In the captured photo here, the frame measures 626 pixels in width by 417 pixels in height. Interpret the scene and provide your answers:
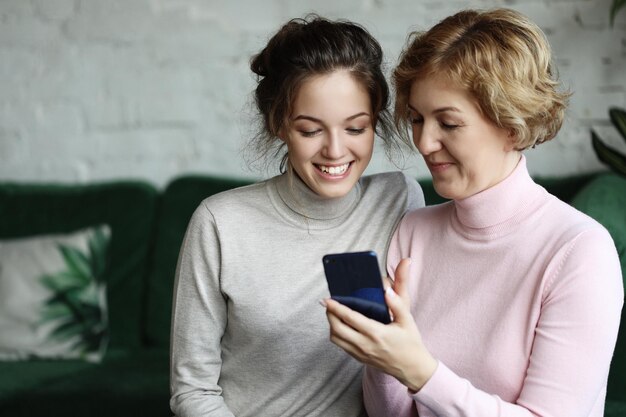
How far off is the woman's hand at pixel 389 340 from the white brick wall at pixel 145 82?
5.10 feet

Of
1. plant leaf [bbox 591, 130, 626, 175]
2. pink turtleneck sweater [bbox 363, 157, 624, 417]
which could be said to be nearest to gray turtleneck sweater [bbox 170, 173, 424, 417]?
pink turtleneck sweater [bbox 363, 157, 624, 417]

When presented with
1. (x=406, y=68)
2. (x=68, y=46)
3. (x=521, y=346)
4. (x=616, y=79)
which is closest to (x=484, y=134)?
(x=406, y=68)

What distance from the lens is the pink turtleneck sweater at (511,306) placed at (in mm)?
1291

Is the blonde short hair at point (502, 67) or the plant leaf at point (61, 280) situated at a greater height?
the blonde short hair at point (502, 67)

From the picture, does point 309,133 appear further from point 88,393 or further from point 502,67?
point 88,393

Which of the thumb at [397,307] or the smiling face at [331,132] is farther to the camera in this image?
the smiling face at [331,132]

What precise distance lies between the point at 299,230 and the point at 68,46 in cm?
180

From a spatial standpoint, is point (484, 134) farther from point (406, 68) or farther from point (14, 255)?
point (14, 255)

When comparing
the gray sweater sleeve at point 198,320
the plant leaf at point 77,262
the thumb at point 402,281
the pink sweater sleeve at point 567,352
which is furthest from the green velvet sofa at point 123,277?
the thumb at point 402,281

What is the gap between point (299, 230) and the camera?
1639 millimetres

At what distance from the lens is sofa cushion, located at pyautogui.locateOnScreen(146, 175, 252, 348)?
271 cm

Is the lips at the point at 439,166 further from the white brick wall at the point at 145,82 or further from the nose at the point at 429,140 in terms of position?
the white brick wall at the point at 145,82

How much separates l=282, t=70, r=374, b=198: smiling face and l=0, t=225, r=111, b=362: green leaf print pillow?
4.34ft

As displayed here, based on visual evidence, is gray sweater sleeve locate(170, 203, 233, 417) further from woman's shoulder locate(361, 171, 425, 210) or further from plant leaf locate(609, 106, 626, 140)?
plant leaf locate(609, 106, 626, 140)
